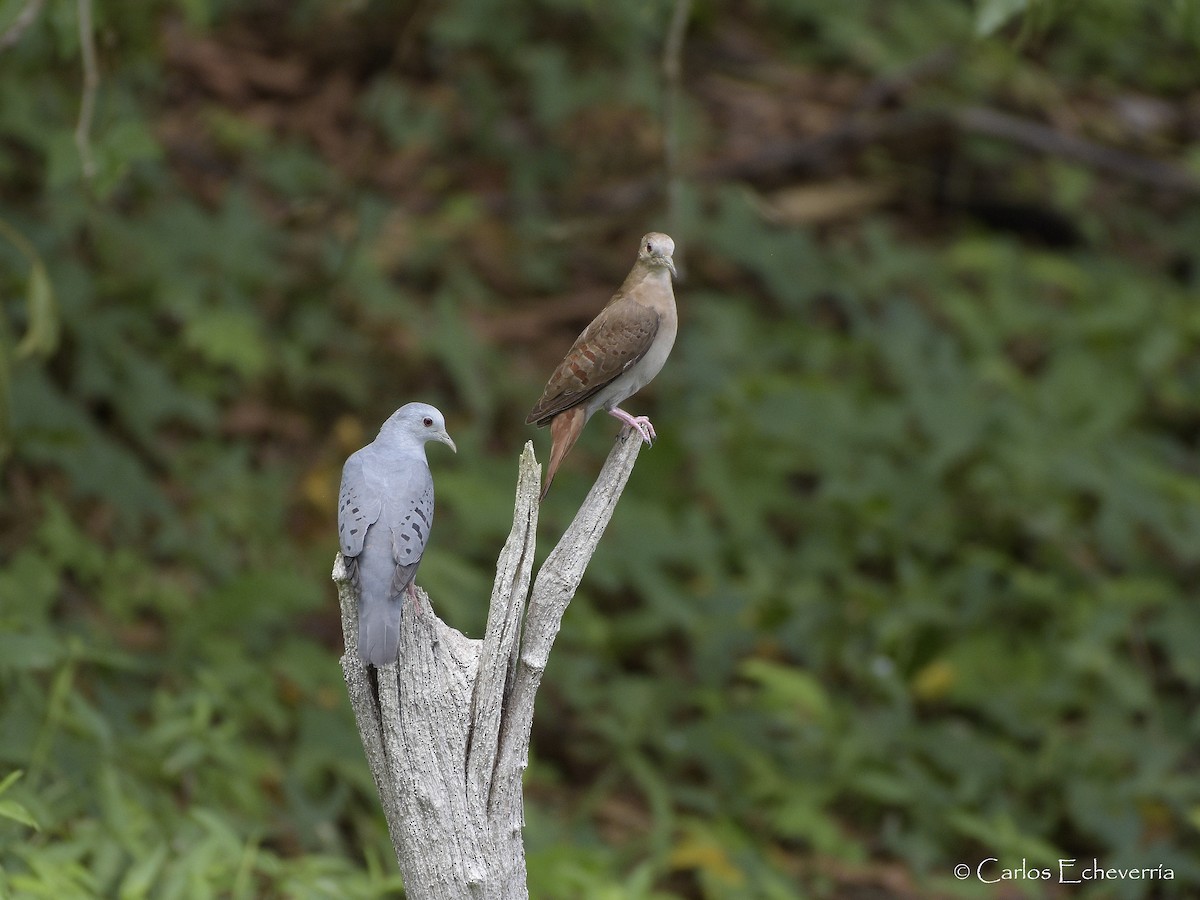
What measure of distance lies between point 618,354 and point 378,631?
109cm

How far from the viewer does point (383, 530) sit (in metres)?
3.12

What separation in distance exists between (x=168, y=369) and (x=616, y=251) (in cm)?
338

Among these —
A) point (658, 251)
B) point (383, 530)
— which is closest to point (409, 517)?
point (383, 530)

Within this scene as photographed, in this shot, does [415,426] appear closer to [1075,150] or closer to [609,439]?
[609,439]

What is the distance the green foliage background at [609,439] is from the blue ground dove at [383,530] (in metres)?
1.19

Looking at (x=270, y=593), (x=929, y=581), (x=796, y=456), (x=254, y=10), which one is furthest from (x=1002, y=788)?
(x=254, y=10)

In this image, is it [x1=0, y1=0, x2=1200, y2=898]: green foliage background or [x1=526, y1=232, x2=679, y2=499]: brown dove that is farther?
[x1=0, y1=0, x2=1200, y2=898]: green foliage background

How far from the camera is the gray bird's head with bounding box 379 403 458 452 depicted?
336 centimetres

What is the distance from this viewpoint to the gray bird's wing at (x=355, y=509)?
3100 millimetres

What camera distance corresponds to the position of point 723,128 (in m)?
10.7

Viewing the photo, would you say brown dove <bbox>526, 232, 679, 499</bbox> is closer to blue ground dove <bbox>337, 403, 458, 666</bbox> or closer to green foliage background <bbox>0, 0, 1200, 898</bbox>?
blue ground dove <bbox>337, 403, 458, 666</bbox>

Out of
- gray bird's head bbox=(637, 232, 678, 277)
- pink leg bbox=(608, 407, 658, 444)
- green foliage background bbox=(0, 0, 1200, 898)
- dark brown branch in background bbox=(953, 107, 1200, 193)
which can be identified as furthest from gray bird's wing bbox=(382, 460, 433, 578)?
dark brown branch in background bbox=(953, 107, 1200, 193)

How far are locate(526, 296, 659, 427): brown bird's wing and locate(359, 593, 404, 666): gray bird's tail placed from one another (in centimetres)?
83

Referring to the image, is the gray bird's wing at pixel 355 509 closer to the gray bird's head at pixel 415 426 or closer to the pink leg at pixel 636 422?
the gray bird's head at pixel 415 426
